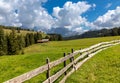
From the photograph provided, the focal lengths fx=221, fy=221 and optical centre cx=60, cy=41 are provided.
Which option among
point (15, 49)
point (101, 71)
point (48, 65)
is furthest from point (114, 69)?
point (15, 49)

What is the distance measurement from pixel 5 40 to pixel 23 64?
7313 centimetres

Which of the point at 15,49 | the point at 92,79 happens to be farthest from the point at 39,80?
the point at 15,49

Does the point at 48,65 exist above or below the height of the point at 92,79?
above

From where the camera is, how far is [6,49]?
301ft

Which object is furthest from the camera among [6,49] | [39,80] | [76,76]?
[6,49]

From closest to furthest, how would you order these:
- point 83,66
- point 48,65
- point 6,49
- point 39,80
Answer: point 48,65 → point 39,80 → point 83,66 → point 6,49

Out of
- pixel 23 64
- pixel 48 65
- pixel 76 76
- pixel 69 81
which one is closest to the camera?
pixel 48 65

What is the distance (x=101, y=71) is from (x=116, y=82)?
332 centimetres

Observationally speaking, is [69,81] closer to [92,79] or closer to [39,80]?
[92,79]

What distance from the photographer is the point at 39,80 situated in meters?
17.4

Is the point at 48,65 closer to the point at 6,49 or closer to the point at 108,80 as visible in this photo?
the point at 108,80

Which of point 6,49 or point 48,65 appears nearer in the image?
point 48,65

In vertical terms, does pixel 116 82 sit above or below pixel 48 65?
below

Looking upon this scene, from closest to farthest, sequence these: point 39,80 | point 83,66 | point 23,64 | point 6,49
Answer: point 39,80
point 83,66
point 23,64
point 6,49
